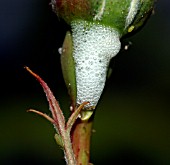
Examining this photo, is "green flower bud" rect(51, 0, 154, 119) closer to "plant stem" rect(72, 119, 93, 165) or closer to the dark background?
"plant stem" rect(72, 119, 93, 165)

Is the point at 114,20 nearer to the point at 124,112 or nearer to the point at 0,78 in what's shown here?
the point at 124,112

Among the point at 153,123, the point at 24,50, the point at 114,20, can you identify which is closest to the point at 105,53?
the point at 114,20

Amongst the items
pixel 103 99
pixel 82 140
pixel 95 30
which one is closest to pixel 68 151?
pixel 82 140

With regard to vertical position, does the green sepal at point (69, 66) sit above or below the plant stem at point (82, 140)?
above

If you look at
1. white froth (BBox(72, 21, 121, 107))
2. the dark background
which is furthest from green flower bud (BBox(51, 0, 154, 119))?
the dark background

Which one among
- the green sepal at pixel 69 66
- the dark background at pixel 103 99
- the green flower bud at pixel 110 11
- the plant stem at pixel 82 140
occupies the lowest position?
the dark background at pixel 103 99

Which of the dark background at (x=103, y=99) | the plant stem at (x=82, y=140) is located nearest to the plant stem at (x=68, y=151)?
the plant stem at (x=82, y=140)

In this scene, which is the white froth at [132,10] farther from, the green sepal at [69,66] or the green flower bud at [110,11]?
the green sepal at [69,66]
